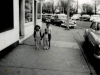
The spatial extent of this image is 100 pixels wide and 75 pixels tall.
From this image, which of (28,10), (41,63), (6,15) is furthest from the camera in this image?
(28,10)

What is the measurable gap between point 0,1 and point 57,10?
69024 millimetres

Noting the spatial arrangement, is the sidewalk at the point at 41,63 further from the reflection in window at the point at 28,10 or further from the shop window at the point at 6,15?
the reflection in window at the point at 28,10

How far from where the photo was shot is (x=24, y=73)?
5.36m

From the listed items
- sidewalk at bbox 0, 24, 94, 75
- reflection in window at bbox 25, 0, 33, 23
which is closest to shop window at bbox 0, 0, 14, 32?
sidewalk at bbox 0, 24, 94, 75

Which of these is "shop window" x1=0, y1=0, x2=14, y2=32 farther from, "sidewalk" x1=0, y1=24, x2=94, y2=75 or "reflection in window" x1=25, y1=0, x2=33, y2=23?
Answer: "reflection in window" x1=25, y1=0, x2=33, y2=23

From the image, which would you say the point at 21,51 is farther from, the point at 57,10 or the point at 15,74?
the point at 57,10

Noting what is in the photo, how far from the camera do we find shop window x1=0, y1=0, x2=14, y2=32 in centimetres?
678

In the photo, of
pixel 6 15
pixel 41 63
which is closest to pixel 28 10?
pixel 6 15

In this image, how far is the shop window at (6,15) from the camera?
678 centimetres

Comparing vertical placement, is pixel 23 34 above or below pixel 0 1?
below

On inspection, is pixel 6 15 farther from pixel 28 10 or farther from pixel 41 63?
pixel 28 10

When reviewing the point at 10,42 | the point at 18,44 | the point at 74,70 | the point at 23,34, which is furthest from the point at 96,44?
the point at 23,34

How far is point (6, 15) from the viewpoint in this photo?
7.29 meters

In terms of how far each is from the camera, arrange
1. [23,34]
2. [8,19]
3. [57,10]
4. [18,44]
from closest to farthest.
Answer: [8,19], [18,44], [23,34], [57,10]
